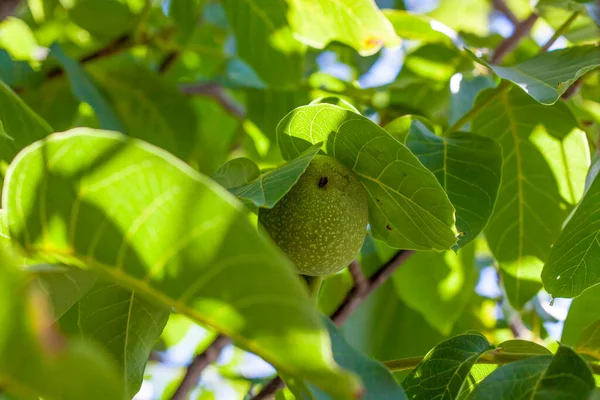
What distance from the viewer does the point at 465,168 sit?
105 cm

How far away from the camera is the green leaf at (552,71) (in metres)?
0.96

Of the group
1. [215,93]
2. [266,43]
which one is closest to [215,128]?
[215,93]

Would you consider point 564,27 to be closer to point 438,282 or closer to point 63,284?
point 438,282

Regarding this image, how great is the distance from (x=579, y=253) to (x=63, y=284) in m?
0.69

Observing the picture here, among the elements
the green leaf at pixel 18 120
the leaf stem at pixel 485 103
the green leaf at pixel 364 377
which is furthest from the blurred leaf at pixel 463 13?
the green leaf at pixel 364 377

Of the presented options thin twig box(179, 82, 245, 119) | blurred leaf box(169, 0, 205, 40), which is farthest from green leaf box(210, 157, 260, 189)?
thin twig box(179, 82, 245, 119)

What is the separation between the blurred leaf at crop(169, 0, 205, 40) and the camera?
170 cm

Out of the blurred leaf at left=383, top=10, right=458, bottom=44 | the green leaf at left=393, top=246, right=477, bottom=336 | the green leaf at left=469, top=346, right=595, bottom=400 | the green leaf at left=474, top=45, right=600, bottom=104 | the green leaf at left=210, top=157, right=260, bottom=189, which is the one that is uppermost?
the green leaf at left=474, top=45, right=600, bottom=104

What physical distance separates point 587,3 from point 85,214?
1.11 metres

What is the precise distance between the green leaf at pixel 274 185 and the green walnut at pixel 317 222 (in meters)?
0.06

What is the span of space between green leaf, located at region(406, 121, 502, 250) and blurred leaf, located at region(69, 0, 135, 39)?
3.51ft

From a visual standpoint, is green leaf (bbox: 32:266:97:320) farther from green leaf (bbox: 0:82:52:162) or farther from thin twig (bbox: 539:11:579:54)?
thin twig (bbox: 539:11:579:54)

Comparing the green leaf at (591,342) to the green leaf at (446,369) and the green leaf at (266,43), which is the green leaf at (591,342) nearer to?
the green leaf at (446,369)

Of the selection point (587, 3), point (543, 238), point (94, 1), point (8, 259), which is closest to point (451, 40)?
point (587, 3)
